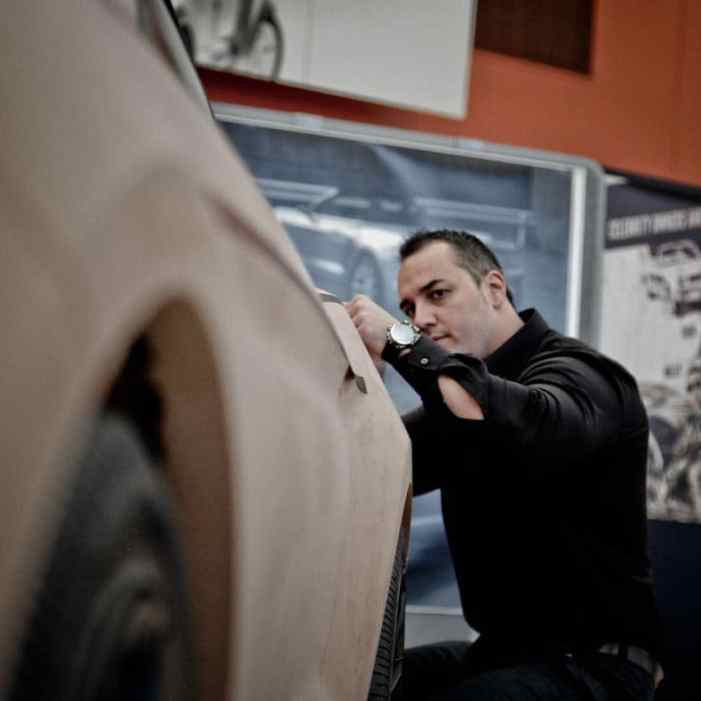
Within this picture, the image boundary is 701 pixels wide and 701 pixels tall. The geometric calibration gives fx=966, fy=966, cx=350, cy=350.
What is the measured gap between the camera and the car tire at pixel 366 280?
9.08 ft

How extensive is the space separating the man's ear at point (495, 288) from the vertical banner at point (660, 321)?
3.90 ft

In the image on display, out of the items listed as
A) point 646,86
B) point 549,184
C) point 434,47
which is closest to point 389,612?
point 549,184

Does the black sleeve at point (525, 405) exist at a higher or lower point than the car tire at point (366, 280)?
lower

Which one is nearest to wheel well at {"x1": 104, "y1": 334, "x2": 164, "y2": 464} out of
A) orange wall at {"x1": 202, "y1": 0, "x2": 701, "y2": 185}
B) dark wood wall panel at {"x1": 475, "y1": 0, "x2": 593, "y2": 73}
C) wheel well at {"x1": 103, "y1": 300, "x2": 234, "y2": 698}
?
wheel well at {"x1": 103, "y1": 300, "x2": 234, "y2": 698}

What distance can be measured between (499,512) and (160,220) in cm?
153

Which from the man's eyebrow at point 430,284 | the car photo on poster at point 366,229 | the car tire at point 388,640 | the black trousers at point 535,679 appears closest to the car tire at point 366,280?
the car photo on poster at point 366,229

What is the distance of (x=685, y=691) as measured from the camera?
292cm

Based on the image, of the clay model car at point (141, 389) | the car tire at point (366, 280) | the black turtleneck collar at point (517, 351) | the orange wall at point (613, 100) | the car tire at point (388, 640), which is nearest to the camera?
the clay model car at point (141, 389)

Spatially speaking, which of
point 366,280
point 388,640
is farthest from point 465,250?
point 388,640

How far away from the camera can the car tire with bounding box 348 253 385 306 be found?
2.77 meters

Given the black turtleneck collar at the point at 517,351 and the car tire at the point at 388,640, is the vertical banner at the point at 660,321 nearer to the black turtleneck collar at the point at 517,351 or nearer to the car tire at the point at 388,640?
the black turtleneck collar at the point at 517,351

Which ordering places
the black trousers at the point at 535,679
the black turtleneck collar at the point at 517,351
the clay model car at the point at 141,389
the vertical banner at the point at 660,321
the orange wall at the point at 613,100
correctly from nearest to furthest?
1. the clay model car at the point at 141,389
2. the black trousers at the point at 535,679
3. the black turtleneck collar at the point at 517,351
4. the vertical banner at the point at 660,321
5. the orange wall at the point at 613,100

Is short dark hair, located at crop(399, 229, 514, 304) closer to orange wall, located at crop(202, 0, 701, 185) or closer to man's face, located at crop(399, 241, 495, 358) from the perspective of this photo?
man's face, located at crop(399, 241, 495, 358)

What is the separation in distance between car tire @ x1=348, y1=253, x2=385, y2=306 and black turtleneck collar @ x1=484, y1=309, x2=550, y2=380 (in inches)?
31.3
